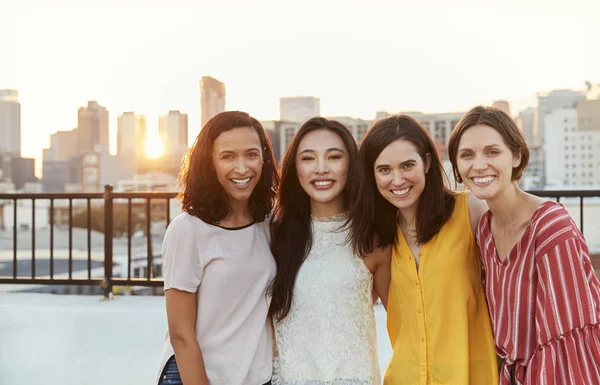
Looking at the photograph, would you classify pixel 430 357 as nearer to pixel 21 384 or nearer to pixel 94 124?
pixel 21 384

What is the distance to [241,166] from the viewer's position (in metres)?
1.66

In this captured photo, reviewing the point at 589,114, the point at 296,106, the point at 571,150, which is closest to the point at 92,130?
the point at 296,106

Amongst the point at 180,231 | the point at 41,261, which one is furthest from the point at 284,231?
the point at 41,261

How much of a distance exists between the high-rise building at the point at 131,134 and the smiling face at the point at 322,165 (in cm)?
10442

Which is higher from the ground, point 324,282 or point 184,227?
point 184,227

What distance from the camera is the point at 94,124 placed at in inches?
4373

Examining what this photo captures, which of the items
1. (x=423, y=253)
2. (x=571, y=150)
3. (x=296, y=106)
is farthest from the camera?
(x=296, y=106)

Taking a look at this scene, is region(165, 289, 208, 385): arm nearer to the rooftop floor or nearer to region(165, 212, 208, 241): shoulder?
region(165, 212, 208, 241): shoulder

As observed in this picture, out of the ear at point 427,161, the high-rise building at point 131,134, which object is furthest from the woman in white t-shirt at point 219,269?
the high-rise building at point 131,134

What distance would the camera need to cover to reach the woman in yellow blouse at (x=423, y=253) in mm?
Result: 1574

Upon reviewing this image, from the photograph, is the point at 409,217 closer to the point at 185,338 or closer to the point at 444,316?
the point at 444,316

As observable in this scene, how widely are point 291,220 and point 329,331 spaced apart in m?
0.39

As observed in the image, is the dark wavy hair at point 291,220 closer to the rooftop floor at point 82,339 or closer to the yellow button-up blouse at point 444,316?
the yellow button-up blouse at point 444,316

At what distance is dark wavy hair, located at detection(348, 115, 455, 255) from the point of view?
1665 mm
